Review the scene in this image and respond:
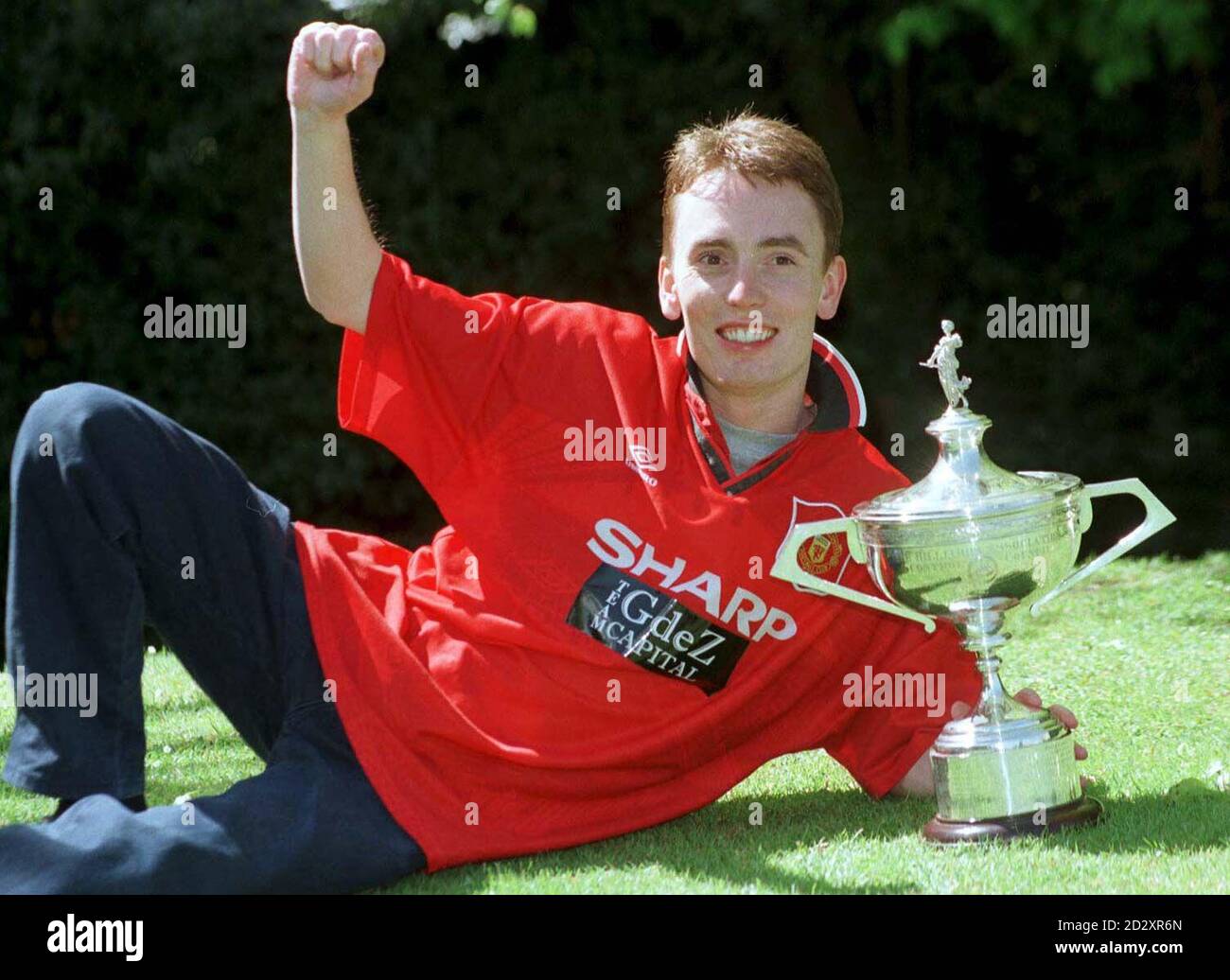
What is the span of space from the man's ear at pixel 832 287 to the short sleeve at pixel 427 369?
0.55 meters

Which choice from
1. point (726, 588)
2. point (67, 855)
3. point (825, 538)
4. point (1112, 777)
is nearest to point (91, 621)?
point (67, 855)

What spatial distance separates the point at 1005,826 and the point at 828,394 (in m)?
0.77

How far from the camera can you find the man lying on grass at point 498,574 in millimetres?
2523

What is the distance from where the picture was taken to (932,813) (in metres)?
2.85

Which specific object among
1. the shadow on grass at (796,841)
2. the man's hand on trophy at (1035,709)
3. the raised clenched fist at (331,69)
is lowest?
the shadow on grass at (796,841)

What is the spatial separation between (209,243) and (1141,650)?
3.86m

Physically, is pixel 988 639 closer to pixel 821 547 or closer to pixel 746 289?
pixel 821 547

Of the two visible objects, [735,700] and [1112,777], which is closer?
[735,700]

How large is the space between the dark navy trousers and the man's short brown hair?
0.91 meters

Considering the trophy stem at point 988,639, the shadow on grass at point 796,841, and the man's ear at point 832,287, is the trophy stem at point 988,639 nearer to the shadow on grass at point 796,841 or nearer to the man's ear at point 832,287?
the shadow on grass at point 796,841

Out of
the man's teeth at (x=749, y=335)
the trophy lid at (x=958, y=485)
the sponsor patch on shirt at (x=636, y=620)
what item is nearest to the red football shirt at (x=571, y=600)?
the sponsor patch on shirt at (x=636, y=620)

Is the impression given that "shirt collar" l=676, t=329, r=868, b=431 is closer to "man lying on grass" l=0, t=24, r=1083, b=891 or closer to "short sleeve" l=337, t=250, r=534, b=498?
"man lying on grass" l=0, t=24, r=1083, b=891

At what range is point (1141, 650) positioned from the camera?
4.11m

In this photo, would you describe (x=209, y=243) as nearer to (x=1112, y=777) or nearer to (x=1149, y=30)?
(x=1149, y=30)
